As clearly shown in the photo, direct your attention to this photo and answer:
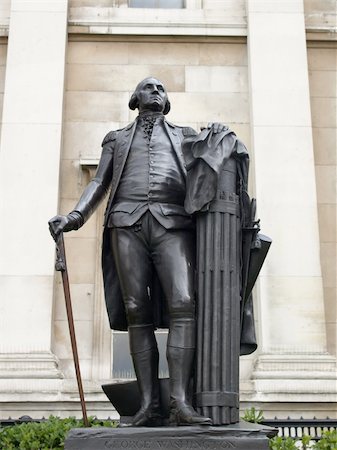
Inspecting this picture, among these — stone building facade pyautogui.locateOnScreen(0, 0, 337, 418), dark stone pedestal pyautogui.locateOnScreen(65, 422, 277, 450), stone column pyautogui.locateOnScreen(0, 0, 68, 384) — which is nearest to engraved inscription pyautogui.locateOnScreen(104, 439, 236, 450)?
dark stone pedestal pyautogui.locateOnScreen(65, 422, 277, 450)

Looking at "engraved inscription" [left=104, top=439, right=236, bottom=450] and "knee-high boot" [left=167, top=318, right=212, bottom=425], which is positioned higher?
"knee-high boot" [left=167, top=318, right=212, bottom=425]

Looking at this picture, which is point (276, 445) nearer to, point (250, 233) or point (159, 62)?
point (250, 233)

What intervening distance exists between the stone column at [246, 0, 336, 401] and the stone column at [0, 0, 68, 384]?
12.0 ft

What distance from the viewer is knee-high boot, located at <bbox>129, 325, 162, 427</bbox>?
5230 mm

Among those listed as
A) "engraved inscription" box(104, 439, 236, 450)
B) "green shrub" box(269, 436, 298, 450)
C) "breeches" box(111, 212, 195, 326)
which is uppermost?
"breeches" box(111, 212, 195, 326)

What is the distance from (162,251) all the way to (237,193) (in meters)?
0.76

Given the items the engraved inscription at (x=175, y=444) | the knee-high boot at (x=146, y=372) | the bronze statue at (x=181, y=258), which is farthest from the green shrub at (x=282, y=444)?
the engraved inscription at (x=175, y=444)

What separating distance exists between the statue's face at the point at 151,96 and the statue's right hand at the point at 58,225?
4.25 feet

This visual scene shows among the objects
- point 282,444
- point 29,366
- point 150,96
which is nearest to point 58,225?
point 150,96

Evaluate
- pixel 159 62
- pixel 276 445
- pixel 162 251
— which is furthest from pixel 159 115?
pixel 159 62

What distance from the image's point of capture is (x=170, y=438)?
4.76 meters

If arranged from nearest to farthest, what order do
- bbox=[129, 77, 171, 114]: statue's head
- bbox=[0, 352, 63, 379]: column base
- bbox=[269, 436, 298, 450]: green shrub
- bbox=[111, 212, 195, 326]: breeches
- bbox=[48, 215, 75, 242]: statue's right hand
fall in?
bbox=[111, 212, 195, 326]: breeches < bbox=[48, 215, 75, 242]: statue's right hand < bbox=[129, 77, 171, 114]: statue's head < bbox=[269, 436, 298, 450]: green shrub < bbox=[0, 352, 63, 379]: column base

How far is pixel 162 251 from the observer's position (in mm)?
5488

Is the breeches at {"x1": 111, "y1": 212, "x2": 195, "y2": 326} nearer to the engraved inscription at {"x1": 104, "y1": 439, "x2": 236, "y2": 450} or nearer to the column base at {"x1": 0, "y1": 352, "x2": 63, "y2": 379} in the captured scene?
the engraved inscription at {"x1": 104, "y1": 439, "x2": 236, "y2": 450}
